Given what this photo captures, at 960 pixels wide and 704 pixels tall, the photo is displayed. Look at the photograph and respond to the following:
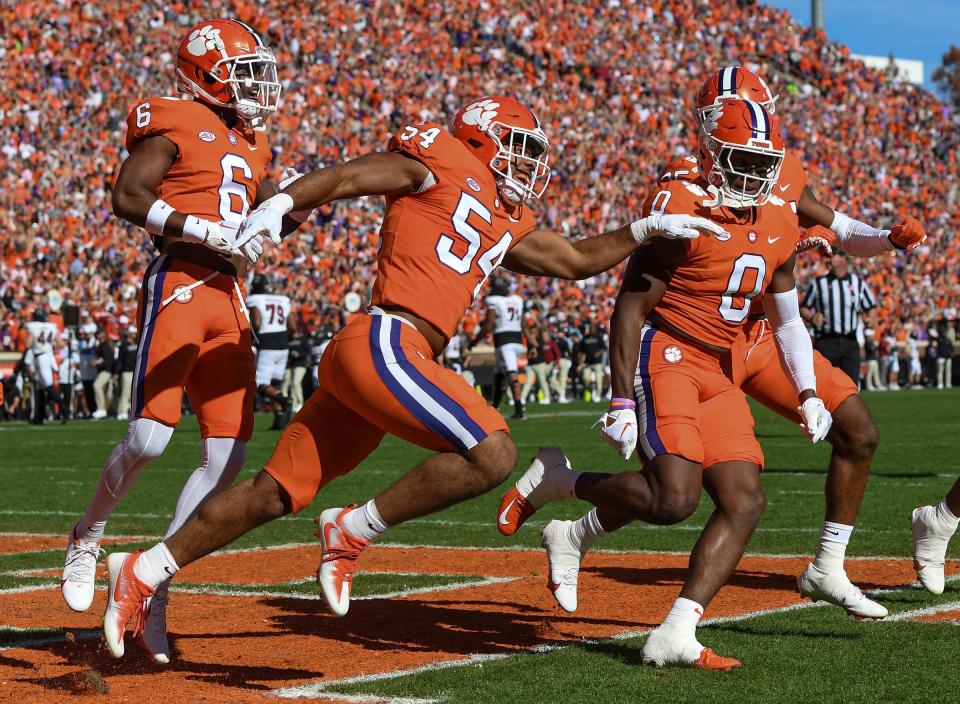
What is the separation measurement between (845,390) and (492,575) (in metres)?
1.80

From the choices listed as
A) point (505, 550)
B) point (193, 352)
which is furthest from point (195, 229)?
point (505, 550)

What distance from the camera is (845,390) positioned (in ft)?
18.1

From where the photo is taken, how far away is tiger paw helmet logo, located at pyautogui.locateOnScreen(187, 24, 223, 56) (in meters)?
5.06

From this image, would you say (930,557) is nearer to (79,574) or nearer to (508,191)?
(508,191)

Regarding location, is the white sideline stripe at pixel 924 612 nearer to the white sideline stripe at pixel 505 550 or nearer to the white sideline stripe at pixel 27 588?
the white sideline stripe at pixel 505 550

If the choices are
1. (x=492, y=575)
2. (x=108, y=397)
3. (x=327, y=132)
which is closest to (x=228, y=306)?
(x=492, y=575)

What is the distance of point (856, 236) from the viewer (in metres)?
5.98

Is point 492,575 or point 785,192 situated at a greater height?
point 785,192

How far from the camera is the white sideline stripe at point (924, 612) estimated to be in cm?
509

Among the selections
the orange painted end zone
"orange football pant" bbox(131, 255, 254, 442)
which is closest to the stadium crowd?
the orange painted end zone

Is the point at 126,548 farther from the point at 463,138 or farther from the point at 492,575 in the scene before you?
the point at 463,138

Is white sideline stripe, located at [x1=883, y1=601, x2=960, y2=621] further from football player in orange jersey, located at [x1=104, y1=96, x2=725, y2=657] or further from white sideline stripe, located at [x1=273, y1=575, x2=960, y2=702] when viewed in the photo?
football player in orange jersey, located at [x1=104, y1=96, x2=725, y2=657]

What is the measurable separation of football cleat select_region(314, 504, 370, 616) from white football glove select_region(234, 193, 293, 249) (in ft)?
2.73

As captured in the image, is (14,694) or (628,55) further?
(628,55)
